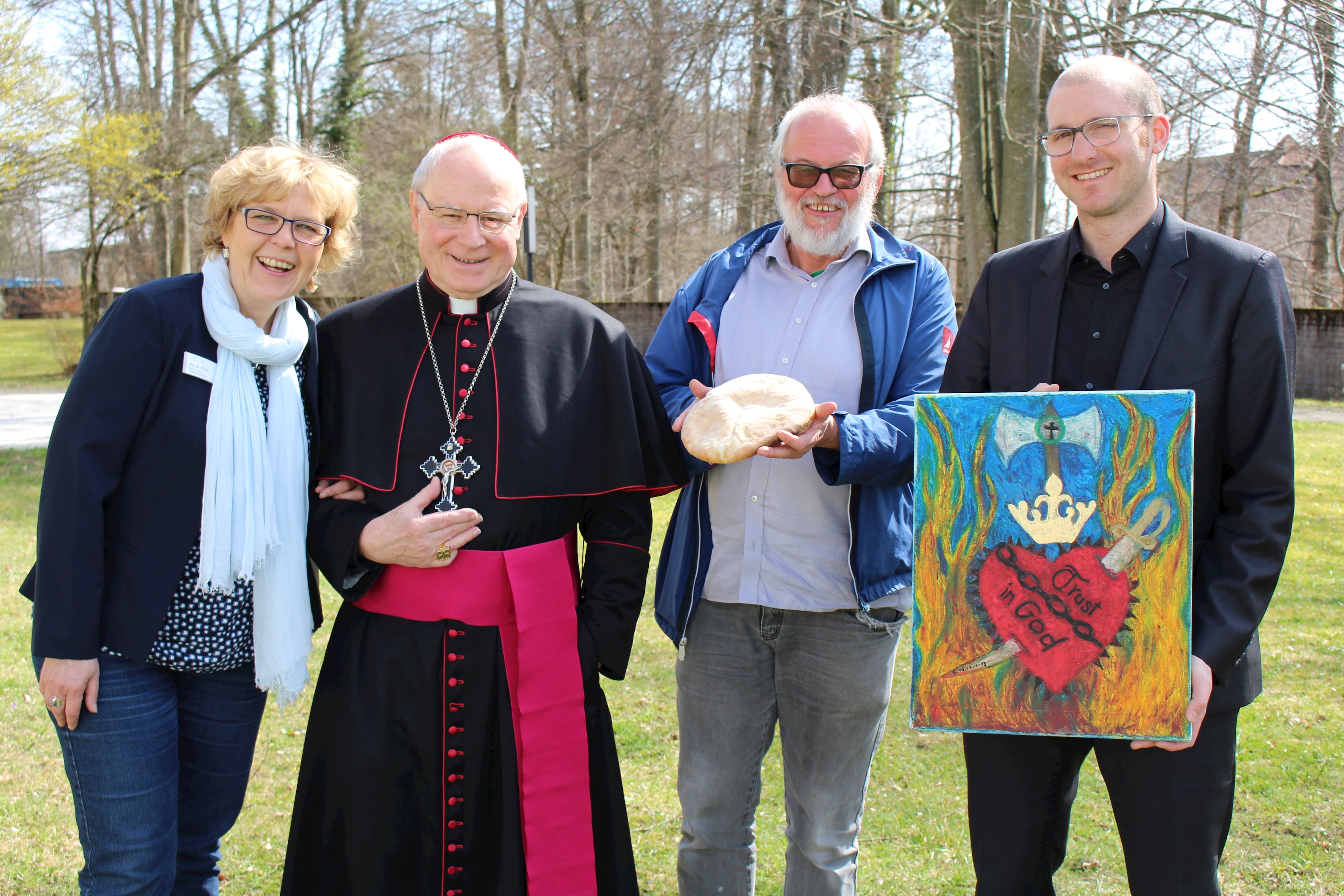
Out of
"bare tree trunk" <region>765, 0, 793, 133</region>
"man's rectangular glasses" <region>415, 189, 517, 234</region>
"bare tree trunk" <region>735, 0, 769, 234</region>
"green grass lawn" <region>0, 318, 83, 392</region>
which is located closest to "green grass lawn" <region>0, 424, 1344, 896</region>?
"man's rectangular glasses" <region>415, 189, 517, 234</region>

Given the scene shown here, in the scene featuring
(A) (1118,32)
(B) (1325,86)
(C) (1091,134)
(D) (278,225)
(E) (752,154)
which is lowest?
(D) (278,225)

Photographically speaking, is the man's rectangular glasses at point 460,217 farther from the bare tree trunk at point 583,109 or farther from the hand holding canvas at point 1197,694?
the bare tree trunk at point 583,109

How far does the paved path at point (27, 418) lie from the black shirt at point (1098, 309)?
11.1 meters

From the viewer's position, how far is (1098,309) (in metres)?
2.10

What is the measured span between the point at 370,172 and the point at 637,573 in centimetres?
2090

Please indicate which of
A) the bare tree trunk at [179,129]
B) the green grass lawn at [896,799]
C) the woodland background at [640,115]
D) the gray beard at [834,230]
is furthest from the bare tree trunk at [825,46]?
the bare tree trunk at [179,129]

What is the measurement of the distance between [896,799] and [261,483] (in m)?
2.85

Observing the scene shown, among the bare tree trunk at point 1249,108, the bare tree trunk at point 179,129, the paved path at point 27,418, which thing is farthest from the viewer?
the bare tree trunk at point 179,129

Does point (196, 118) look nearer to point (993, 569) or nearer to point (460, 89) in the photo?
point (460, 89)

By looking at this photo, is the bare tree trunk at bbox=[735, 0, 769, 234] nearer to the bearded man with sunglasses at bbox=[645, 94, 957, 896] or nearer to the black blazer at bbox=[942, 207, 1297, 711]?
the bearded man with sunglasses at bbox=[645, 94, 957, 896]

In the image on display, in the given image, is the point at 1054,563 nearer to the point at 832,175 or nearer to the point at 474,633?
the point at 832,175

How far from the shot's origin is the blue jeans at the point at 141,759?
86.3 inches

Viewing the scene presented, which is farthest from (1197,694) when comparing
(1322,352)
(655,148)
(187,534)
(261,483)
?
(1322,352)

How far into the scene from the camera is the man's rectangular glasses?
2.38 metres
